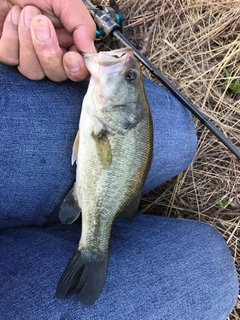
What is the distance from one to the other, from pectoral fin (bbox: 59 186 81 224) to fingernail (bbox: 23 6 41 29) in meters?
0.69

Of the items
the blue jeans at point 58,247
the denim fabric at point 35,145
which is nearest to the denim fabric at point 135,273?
the blue jeans at point 58,247

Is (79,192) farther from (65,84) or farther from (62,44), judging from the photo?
(62,44)

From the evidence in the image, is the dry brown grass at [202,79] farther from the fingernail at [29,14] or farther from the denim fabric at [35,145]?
the fingernail at [29,14]

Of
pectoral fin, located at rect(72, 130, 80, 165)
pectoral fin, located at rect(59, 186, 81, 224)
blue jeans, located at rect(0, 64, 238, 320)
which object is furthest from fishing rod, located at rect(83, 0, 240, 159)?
pectoral fin, located at rect(59, 186, 81, 224)

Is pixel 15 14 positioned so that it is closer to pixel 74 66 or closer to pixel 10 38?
pixel 10 38

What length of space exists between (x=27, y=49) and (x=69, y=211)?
65 centimetres

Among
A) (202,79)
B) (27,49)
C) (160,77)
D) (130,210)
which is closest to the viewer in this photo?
(27,49)

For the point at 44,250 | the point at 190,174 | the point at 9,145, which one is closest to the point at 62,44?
the point at 9,145

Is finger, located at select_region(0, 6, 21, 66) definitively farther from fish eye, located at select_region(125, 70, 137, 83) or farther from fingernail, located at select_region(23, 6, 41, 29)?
fish eye, located at select_region(125, 70, 137, 83)

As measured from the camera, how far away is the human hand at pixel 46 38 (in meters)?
1.35

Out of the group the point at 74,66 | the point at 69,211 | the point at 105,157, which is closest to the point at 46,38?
the point at 74,66

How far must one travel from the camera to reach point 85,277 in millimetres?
1408

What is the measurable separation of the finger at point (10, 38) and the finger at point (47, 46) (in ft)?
0.40

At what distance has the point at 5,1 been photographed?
5.02 feet
